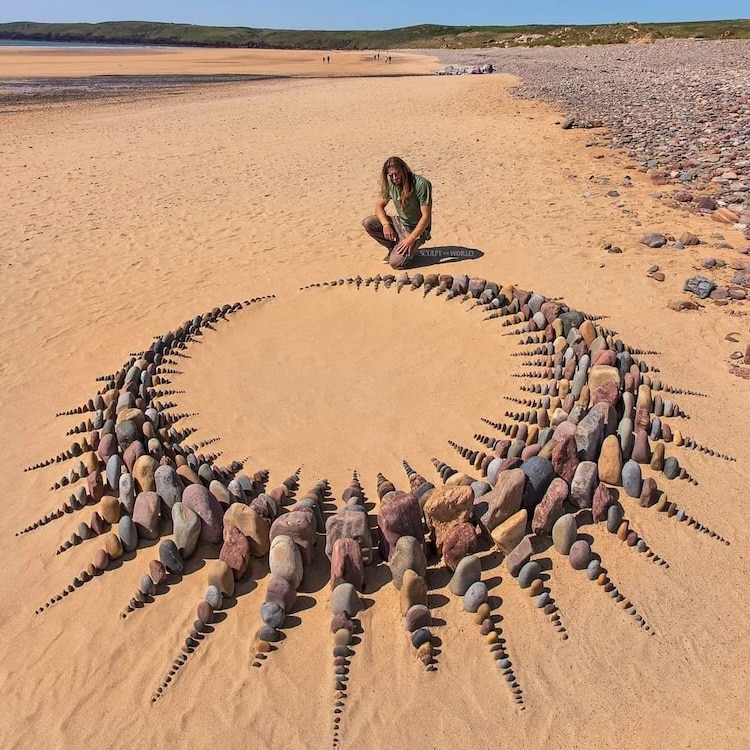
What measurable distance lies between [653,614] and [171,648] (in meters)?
2.64

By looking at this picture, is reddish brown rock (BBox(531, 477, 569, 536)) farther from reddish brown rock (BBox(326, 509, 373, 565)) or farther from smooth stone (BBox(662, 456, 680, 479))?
reddish brown rock (BBox(326, 509, 373, 565))

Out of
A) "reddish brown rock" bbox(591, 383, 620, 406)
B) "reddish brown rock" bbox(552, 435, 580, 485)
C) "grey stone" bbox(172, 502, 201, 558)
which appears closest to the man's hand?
"reddish brown rock" bbox(591, 383, 620, 406)

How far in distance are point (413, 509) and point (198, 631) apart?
1.39 m

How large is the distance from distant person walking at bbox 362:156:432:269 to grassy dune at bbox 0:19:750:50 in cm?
7012

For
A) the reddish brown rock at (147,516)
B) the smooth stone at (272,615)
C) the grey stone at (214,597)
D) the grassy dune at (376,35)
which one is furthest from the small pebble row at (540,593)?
the grassy dune at (376,35)

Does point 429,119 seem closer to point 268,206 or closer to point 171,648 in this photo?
point 268,206

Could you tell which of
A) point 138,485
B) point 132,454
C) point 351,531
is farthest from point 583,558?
point 132,454

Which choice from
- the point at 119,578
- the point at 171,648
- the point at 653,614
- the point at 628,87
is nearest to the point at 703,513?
the point at 653,614

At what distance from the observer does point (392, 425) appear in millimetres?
5375

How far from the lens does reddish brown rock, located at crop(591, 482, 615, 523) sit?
4105mm

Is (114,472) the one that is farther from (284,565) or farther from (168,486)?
(284,565)

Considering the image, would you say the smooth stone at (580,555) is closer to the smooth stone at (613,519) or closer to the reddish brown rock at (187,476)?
the smooth stone at (613,519)

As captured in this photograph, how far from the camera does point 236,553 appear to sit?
385 centimetres

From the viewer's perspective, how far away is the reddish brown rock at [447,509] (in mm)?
3918
